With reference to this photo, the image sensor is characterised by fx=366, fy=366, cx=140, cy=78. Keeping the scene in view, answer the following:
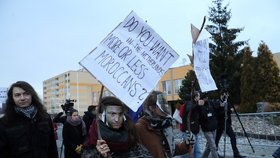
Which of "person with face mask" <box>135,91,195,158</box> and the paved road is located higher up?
"person with face mask" <box>135,91,195,158</box>

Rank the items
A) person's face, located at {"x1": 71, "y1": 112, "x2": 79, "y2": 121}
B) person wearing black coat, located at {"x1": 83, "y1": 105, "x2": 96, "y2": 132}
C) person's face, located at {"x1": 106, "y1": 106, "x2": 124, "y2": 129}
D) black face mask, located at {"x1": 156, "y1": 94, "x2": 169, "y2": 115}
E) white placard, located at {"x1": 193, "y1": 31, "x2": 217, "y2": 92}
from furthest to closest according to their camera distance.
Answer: person wearing black coat, located at {"x1": 83, "y1": 105, "x2": 96, "y2": 132} → person's face, located at {"x1": 71, "y1": 112, "x2": 79, "y2": 121} → white placard, located at {"x1": 193, "y1": 31, "x2": 217, "y2": 92} → black face mask, located at {"x1": 156, "y1": 94, "x2": 169, "y2": 115} → person's face, located at {"x1": 106, "y1": 106, "x2": 124, "y2": 129}

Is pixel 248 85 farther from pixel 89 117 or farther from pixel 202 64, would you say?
pixel 202 64

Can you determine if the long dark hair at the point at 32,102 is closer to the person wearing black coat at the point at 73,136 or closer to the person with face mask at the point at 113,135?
the person with face mask at the point at 113,135

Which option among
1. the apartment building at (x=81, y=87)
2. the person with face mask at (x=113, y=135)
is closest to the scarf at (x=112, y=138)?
the person with face mask at (x=113, y=135)

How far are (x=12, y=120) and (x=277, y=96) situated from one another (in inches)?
784

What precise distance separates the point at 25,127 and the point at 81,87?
106m

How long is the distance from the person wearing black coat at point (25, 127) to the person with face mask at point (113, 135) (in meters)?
0.63

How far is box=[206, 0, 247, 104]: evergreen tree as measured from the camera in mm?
27209

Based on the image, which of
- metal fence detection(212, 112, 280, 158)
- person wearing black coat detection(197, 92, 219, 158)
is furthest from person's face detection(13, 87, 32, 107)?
metal fence detection(212, 112, 280, 158)

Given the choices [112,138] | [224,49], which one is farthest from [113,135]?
[224,49]

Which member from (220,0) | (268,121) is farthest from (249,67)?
(268,121)

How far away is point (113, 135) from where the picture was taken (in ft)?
10.6

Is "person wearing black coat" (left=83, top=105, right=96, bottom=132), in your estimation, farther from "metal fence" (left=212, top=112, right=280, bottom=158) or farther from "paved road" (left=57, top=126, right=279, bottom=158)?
"metal fence" (left=212, top=112, right=280, bottom=158)

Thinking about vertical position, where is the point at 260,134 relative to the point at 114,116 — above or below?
below
